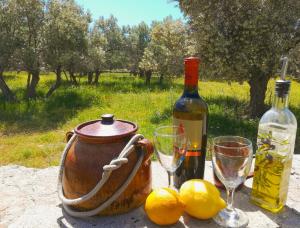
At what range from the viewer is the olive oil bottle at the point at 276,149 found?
1.54 meters

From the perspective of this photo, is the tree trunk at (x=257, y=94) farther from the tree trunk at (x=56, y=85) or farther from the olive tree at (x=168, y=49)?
the tree trunk at (x=56, y=85)

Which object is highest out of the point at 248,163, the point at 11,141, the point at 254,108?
the point at 248,163

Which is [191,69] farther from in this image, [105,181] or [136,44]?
[136,44]

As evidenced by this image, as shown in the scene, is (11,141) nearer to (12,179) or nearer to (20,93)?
(12,179)

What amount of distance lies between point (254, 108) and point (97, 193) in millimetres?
6312

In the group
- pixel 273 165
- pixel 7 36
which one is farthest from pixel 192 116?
pixel 7 36

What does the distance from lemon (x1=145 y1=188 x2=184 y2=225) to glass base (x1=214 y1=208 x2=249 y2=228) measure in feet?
0.66

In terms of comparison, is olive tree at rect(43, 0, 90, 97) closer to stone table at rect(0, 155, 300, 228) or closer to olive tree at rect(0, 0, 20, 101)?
olive tree at rect(0, 0, 20, 101)

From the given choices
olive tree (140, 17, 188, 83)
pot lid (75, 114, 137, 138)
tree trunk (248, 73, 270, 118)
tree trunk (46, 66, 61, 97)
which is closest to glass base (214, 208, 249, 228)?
pot lid (75, 114, 137, 138)

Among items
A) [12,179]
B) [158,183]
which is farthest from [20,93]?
[158,183]

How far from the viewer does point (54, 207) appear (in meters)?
1.77

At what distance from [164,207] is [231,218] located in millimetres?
356

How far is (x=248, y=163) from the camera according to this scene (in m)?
1.46

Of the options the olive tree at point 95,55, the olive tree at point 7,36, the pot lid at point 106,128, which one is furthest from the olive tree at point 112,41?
the pot lid at point 106,128
